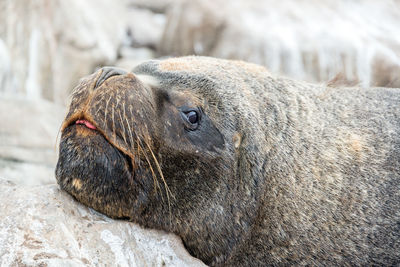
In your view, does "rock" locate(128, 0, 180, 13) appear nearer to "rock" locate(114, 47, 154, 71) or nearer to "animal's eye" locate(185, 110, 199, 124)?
"rock" locate(114, 47, 154, 71)

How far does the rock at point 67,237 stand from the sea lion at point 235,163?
0.09 metres

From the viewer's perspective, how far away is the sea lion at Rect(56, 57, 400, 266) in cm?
343

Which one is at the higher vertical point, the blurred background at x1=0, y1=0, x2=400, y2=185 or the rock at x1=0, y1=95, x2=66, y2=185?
the blurred background at x1=0, y1=0, x2=400, y2=185

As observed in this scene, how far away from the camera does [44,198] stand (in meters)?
3.49

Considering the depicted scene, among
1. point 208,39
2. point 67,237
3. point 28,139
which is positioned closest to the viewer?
point 67,237

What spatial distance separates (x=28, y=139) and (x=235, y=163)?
374 cm

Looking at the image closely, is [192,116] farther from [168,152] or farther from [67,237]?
A: [67,237]

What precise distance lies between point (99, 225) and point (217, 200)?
33.1 inches

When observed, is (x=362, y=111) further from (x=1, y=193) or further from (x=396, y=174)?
(x=1, y=193)

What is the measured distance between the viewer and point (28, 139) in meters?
6.59

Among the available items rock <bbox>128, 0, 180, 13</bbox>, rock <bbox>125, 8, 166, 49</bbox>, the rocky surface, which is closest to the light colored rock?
the rocky surface

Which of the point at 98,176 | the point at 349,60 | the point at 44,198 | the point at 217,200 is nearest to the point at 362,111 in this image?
the point at 217,200

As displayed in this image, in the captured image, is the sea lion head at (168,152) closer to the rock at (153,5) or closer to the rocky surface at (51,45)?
the rocky surface at (51,45)

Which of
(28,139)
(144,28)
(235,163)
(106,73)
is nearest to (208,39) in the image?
(144,28)
